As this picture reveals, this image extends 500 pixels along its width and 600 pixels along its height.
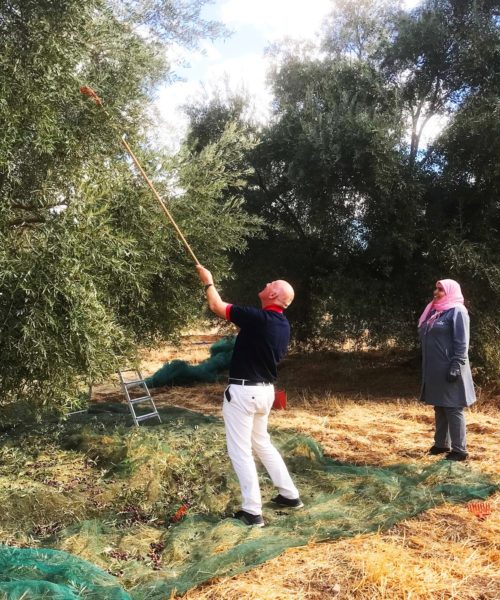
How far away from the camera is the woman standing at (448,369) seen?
612 cm

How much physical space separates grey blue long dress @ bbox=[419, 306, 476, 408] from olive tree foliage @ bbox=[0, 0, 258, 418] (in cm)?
326

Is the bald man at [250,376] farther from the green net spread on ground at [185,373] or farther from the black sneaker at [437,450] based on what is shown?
the green net spread on ground at [185,373]

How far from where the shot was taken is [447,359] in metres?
6.29

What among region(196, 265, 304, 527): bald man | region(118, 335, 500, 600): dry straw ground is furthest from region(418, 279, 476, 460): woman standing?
region(196, 265, 304, 527): bald man

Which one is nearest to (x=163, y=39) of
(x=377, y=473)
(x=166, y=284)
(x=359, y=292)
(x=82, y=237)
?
(x=166, y=284)

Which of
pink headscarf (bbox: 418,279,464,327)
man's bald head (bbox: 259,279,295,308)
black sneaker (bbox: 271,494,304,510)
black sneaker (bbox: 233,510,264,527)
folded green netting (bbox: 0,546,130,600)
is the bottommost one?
black sneaker (bbox: 271,494,304,510)

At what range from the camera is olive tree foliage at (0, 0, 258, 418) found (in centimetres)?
527

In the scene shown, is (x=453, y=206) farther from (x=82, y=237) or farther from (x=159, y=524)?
(x=159, y=524)

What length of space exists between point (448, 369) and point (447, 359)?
4.7 inches

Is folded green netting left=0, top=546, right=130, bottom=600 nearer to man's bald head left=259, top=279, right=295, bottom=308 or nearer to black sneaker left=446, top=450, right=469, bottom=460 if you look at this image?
man's bald head left=259, top=279, right=295, bottom=308

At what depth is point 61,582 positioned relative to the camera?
3049 mm

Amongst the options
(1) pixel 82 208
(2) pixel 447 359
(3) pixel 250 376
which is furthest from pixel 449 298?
(1) pixel 82 208

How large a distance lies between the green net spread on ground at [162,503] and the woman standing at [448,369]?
2.11ft

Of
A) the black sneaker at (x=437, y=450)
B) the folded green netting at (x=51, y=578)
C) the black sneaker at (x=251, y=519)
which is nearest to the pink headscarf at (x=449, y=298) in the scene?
the black sneaker at (x=437, y=450)
